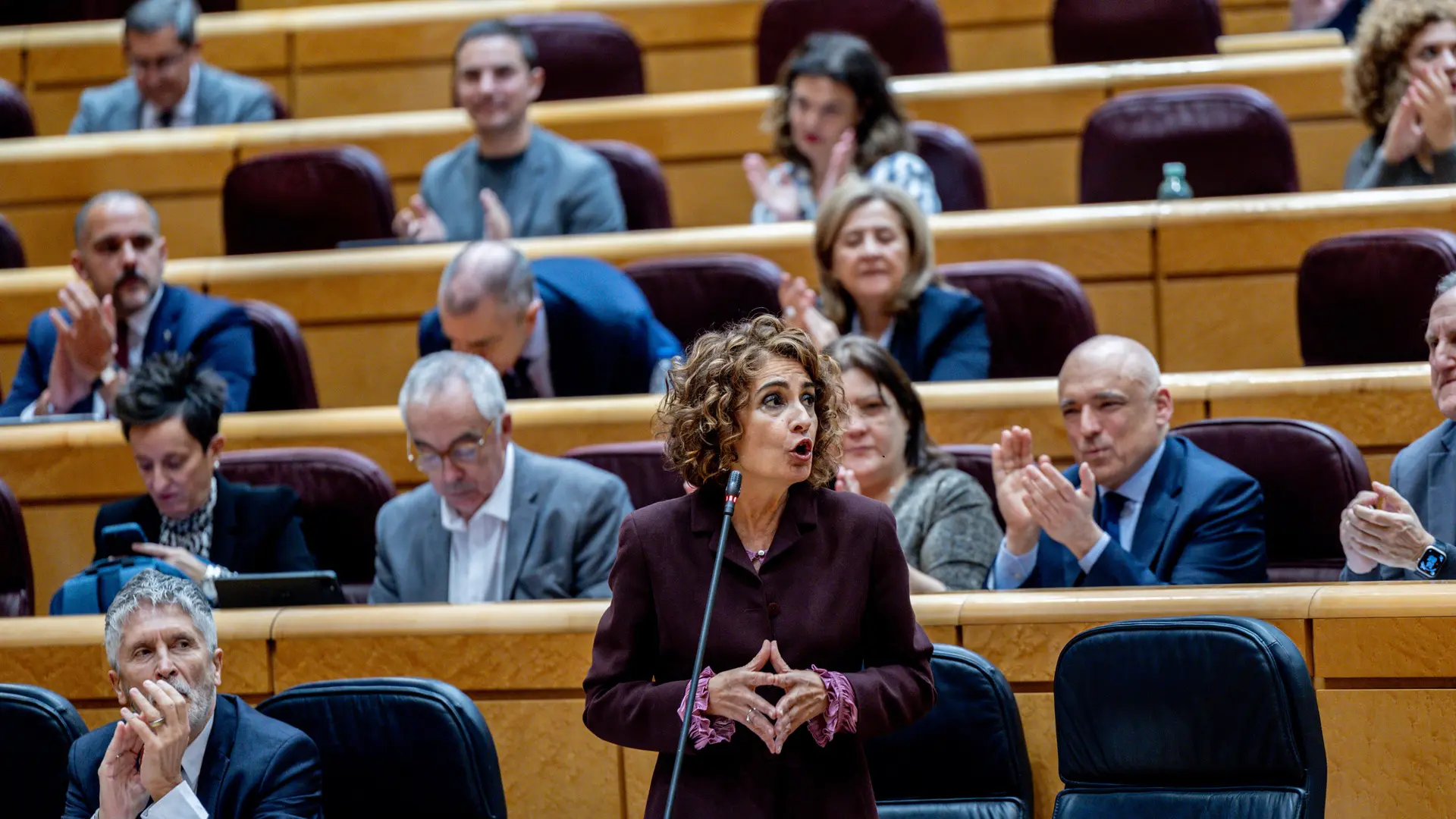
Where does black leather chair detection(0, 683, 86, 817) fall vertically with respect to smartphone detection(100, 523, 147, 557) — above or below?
below

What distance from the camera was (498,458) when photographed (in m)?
1.65

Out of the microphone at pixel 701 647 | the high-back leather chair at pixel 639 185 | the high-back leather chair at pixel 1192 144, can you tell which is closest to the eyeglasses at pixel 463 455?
the microphone at pixel 701 647

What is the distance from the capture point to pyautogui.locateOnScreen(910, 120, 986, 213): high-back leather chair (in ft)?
7.64

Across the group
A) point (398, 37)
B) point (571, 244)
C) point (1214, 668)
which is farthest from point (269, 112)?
point (1214, 668)

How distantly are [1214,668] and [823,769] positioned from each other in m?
0.28

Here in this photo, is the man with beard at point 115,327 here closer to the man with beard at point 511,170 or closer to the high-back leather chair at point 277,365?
the high-back leather chair at point 277,365

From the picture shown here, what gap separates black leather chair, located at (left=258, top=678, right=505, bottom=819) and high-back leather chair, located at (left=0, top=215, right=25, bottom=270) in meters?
1.38

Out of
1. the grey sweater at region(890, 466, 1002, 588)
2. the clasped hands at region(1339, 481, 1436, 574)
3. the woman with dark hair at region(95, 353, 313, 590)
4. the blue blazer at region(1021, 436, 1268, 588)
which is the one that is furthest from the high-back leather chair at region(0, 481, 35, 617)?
the clasped hands at region(1339, 481, 1436, 574)

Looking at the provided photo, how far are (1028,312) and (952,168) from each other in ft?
1.34

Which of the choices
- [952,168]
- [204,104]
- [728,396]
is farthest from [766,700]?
[204,104]

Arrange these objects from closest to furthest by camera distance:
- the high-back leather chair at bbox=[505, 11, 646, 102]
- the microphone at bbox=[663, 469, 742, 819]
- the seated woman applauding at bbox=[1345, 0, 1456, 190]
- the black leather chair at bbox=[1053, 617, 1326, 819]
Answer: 1. the microphone at bbox=[663, 469, 742, 819]
2. the black leather chair at bbox=[1053, 617, 1326, 819]
3. the seated woman applauding at bbox=[1345, 0, 1456, 190]
4. the high-back leather chair at bbox=[505, 11, 646, 102]

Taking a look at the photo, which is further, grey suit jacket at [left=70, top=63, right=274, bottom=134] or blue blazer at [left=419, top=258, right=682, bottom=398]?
grey suit jacket at [left=70, top=63, right=274, bottom=134]

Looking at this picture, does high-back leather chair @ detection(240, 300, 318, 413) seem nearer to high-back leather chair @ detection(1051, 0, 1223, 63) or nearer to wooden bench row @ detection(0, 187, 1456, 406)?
wooden bench row @ detection(0, 187, 1456, 406)

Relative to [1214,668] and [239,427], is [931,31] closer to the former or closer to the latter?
[239,427]
